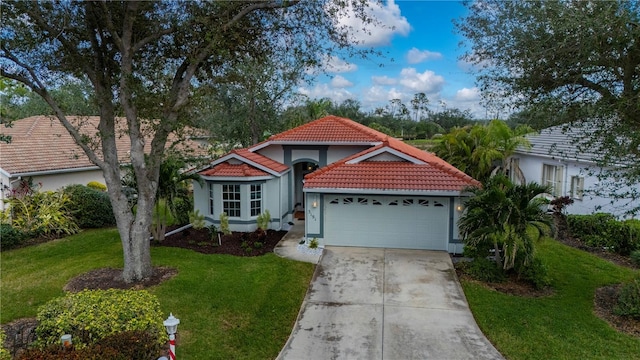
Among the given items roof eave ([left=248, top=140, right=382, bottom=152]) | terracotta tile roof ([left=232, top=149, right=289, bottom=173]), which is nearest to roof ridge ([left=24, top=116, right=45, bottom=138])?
terracotta tile roof ([left=232, top=149, right=289, bottom=173])

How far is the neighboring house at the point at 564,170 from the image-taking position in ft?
51.1

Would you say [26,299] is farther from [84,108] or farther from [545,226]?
[545,226]

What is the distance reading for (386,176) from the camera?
1399 cm

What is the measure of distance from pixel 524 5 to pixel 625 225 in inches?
371

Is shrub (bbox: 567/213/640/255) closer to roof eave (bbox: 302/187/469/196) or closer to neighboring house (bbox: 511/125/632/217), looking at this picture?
neighboring house (bbox: 511/125/632/217)

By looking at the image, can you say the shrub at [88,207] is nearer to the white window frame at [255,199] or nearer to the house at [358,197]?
the house at [358,197]

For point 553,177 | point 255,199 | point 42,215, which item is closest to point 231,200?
point 255,199

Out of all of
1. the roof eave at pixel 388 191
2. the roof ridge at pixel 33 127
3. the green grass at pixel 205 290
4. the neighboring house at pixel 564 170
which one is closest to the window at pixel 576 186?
the neighboring house at pixel 564 170

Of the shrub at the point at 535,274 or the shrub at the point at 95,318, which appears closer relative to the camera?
the shrub at the point at 95,318

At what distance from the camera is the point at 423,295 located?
32.3ft

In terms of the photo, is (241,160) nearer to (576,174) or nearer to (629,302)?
(629,302)

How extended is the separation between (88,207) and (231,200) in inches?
276

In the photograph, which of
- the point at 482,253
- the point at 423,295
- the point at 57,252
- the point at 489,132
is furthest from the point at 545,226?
the point at 57,252

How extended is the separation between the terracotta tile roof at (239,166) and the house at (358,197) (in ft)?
0.13
